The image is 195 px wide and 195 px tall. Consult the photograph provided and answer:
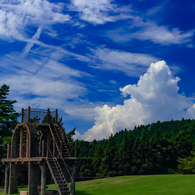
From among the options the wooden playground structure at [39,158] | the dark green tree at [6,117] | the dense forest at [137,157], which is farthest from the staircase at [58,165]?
the dense forest at [137,157]

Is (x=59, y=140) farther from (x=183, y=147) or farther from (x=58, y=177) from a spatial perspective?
(x=183, y=147)

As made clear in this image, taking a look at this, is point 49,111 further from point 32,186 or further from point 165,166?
point 165,166

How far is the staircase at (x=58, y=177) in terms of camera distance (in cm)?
2278

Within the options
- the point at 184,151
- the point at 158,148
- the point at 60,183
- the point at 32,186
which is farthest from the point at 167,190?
the point at 184,151

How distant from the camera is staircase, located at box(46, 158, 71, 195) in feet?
74.7

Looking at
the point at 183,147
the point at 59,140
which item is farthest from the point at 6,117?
the point at 183,147

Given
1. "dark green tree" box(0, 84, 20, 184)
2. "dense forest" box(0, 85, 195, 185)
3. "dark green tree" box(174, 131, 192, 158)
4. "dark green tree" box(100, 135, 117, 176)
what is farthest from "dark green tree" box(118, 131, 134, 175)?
"dark green tree" box(0, 84, 20, 184)

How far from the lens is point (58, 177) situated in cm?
2342

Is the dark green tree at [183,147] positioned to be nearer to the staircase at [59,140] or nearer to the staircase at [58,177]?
the staircase at [59,140]

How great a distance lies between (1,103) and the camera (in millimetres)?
47094

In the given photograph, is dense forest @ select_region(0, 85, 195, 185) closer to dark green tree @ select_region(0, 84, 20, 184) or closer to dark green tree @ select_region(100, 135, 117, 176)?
dark green tree @ select_region(100, 135, 117, 176)

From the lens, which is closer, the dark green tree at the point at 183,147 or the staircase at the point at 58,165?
the staircase at the point at 58,165

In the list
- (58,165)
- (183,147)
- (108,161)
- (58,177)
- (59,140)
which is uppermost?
(59,140)

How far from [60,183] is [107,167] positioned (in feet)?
134
